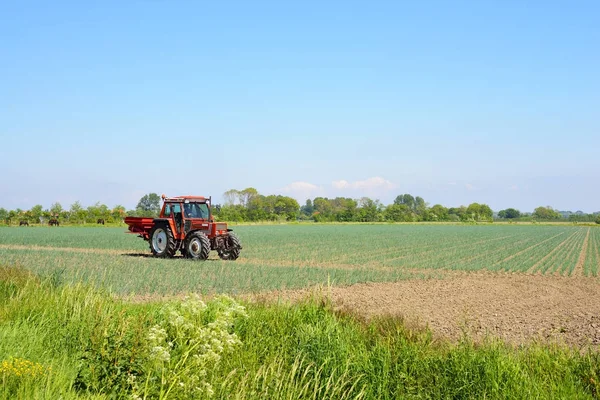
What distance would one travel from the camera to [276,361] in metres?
8.16

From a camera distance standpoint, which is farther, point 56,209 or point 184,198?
point 56,209

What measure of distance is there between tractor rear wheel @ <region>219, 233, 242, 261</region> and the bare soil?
7.19 metres

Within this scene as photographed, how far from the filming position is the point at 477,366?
25.1 feet

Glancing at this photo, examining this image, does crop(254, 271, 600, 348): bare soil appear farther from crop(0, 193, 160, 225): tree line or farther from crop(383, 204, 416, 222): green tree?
crop(383, 204, 416, 222): green tree

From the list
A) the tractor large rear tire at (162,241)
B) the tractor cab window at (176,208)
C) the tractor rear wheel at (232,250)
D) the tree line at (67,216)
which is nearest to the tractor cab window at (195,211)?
the tractor cab window at (176,208)

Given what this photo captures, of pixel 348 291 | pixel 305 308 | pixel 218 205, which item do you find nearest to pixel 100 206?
pixel 218 205

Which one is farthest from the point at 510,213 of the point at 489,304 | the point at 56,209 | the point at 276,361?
the point at 276,361

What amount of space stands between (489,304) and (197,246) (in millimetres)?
12057

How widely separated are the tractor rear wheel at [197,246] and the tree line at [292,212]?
151 cm

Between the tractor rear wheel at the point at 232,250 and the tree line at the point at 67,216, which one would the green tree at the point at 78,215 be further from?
the tractor rear wheel at the point at 232,250

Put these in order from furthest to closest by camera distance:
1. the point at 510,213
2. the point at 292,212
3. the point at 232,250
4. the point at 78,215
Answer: the point at 510,213 < the point at 292,212 < the point at 78,215 < the point at 232,250

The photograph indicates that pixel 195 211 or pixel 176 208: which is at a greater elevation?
pixel 176 208

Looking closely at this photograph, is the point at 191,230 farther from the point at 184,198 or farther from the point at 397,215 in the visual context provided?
the point at 397,215

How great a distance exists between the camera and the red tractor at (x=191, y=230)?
76.7ft
